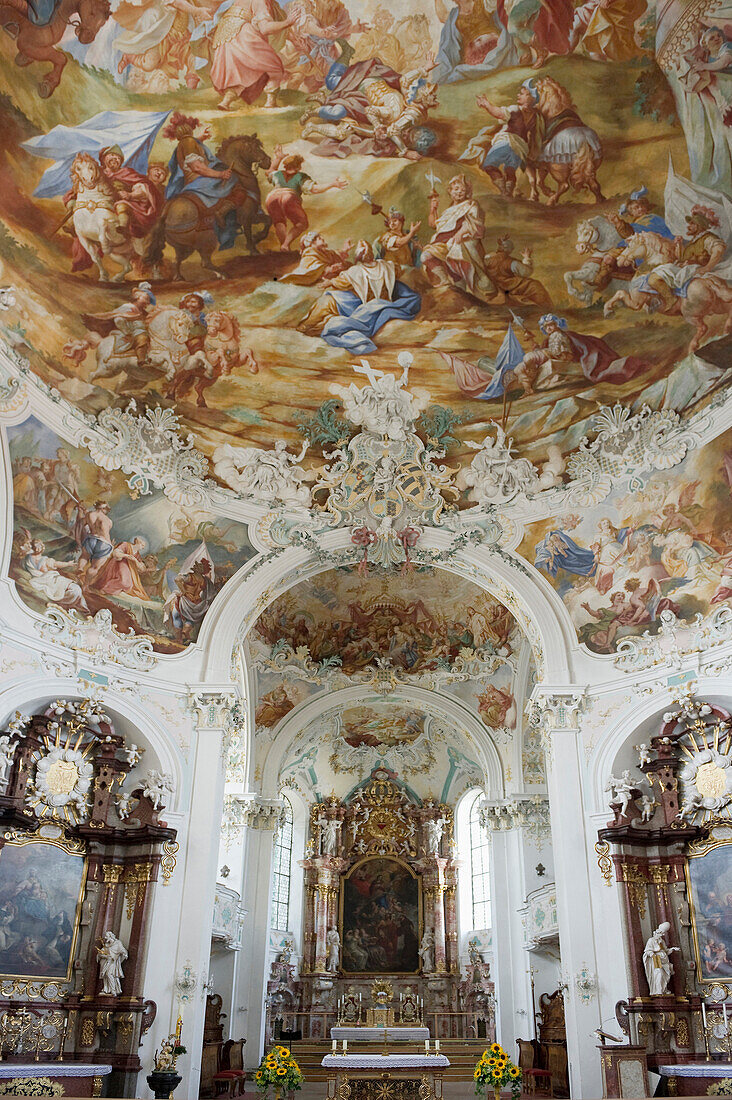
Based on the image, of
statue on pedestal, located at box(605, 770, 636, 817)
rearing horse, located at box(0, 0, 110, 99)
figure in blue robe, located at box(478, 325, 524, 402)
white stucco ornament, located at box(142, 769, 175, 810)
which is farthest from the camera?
figure in blue robe, located at box(478, 325, 524, 402)

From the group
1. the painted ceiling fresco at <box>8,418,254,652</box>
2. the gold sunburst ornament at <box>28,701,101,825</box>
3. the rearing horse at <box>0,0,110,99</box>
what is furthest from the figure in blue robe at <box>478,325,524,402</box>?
the gold sunburst ornament at <box>28,701,101,825</box>

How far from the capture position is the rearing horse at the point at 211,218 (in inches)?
518

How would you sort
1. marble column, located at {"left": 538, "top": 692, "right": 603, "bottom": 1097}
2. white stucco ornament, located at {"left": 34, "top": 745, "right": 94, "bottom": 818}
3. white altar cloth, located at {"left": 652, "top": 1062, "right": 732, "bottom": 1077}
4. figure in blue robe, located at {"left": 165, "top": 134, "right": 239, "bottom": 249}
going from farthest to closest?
1. white stucco ornament, located at {"left": 34, "top": 745, "right": 94, "bottom": 818}
2. marble column, located at {"left": 538, "top": 692, "right": 603, "bottom": 1097}
3. figure in blue robe, located at {"left": 165, "top": 134, "right": 239, "bottom": 249}
4. white altar cloth, located at {"left": 652, "top": 1062, "right": 732, "bottom": 1077}

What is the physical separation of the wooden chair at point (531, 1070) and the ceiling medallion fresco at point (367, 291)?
30.5 feet

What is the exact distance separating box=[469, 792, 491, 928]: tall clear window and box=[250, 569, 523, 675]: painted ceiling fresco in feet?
21.1

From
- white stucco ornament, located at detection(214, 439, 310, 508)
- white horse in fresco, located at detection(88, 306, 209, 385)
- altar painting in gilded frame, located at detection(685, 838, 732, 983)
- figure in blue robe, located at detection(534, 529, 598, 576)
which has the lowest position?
altar painting in gilded frame, located at detection(685, 838, 732, 983)

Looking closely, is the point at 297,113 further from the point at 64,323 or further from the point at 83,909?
the point at 83,909

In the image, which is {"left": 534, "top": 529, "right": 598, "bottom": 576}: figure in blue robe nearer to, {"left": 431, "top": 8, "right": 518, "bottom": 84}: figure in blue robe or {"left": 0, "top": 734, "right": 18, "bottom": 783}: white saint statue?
{"left": 431, "top": 8, "right": 518, "bottom": 84}: figure in blue robe

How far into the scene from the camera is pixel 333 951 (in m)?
26.4

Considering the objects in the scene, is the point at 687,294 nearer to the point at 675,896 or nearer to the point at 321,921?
the point at 675,896

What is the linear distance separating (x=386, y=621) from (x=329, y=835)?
925 centimetres

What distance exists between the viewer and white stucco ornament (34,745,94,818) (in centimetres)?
1433

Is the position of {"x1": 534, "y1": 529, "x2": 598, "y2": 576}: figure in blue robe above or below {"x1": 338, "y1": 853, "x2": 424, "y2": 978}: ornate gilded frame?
above

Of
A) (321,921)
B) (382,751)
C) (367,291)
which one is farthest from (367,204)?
(321,921)
